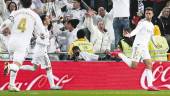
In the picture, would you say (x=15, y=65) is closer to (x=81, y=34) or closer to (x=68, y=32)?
(x=81, y=34)

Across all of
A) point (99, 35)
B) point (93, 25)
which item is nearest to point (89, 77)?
point (99, 35)

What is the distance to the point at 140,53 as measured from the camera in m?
20.0

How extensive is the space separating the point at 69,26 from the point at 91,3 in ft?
6.19

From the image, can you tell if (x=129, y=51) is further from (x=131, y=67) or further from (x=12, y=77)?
(x=12, y=77)

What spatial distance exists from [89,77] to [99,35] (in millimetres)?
2603

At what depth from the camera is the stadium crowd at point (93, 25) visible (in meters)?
22.1

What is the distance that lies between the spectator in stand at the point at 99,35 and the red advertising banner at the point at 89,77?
1.79 meters

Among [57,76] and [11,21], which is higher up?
[11,21]

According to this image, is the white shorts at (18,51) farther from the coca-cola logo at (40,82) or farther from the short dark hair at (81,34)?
the short dark hair at (81,34)

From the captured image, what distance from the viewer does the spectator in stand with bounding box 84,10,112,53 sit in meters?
23.0

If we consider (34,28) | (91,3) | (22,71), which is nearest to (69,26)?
(91,3)

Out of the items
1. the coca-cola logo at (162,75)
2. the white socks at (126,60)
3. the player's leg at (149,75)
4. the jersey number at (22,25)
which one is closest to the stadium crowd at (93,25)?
the coca-cola logo at (162,75)

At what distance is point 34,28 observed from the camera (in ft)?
61.4

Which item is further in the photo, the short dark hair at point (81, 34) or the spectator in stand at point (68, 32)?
the spectator in stand at point (68, 32)
